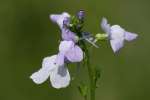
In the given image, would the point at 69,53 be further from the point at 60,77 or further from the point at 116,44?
the point at 116,44

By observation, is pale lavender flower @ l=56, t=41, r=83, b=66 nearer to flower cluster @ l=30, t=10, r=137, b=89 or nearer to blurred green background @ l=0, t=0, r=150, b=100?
flower cluster @ l=30, t=10, r=137, b=89

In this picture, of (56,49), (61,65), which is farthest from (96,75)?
(56,49)

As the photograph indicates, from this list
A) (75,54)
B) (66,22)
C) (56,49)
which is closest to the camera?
(75,54)

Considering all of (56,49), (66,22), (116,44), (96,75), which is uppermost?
(66,22)

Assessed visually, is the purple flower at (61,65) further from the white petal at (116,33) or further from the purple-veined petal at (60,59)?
the white petal at (116,33)

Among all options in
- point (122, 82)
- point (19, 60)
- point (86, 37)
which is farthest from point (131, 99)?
point (86, 37)

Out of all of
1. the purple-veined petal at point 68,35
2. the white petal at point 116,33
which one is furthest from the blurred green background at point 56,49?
the purple-veined petal at point 68,35

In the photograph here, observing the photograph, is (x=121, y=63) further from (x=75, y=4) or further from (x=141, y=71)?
(x=75, y=4)
